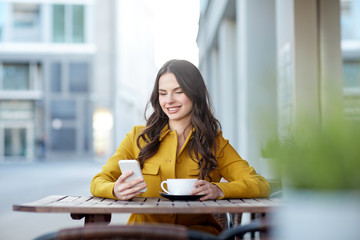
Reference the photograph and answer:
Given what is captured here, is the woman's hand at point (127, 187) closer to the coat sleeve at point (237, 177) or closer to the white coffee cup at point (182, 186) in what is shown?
the white coffee cup at point (182, 186)

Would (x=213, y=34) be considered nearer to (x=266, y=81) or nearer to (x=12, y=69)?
(x=266, y=81)

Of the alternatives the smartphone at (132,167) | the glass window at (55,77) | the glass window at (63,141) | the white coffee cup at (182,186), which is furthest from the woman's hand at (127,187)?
the glass window at (55,77)

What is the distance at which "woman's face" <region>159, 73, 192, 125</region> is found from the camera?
2.54 metres

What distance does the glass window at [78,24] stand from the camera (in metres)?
25.9

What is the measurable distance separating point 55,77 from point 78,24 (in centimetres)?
308

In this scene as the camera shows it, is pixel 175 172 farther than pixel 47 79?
No

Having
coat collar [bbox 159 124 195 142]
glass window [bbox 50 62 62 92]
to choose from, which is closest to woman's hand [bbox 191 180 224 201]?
coat collar [bbox 159 124 195 142]

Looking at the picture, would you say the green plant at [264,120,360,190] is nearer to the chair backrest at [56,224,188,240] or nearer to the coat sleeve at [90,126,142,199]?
the chair backrest at [56,224,188,240]

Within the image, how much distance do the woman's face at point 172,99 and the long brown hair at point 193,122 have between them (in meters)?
0.02

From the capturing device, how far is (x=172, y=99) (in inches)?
99.7

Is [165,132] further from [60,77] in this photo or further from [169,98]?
[60,77]

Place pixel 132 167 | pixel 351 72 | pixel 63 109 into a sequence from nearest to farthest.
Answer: pixel 132 167 < pixel 351 72 < pixel 63 109

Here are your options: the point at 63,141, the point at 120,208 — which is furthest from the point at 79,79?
the point at 120,208

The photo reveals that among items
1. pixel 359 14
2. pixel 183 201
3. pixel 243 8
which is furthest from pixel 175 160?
pixel 243 8
